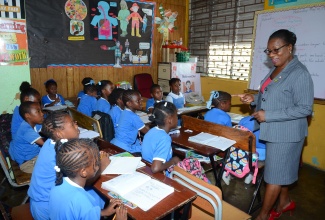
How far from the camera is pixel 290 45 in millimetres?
Result: 1915

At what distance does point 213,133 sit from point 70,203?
176 cm

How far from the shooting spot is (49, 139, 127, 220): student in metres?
1.16

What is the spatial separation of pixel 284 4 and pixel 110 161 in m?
3.80

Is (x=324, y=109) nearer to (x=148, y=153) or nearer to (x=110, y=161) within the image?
(x=148, y=153)

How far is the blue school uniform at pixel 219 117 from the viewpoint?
2832mm

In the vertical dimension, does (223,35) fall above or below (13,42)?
above


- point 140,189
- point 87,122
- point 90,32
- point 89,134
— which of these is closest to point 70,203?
point 140,189

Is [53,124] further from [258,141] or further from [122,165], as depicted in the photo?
[258,141]

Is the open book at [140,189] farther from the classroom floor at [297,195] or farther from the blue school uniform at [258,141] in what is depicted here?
the classroom floor at [297,195]

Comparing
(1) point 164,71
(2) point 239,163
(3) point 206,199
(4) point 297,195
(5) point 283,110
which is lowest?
(4) point 297,195

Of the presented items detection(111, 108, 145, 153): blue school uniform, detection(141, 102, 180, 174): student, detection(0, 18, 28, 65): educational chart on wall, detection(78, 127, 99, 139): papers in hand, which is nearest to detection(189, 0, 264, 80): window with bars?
detection(111, 108, 145, 153): blue school uniform

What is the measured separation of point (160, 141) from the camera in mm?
1853

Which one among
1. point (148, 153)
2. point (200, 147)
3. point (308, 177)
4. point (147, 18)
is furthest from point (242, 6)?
point (148, 153)

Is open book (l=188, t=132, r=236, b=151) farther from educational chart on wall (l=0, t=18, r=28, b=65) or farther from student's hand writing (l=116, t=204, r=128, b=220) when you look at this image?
educational chart on wall (l=0, t=18, r=28, b=65)
